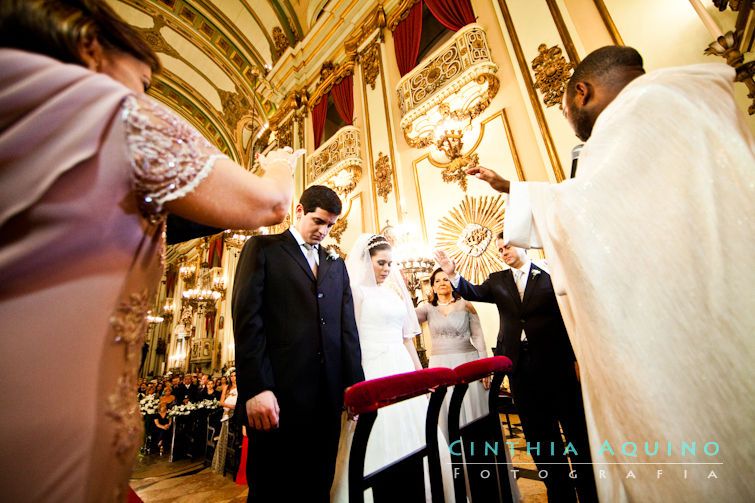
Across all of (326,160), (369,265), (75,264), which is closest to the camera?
(75,264)

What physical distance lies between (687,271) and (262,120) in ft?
38.2

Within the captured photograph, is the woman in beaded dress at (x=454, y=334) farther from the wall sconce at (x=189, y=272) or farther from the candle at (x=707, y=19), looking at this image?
the wall sconce at (x=189, y=272)

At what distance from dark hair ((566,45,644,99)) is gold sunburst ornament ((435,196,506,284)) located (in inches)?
115

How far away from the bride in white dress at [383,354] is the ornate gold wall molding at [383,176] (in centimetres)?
323

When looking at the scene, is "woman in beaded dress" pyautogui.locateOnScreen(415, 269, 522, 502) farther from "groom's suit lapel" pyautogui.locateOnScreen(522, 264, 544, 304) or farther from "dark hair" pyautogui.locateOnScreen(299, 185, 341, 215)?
"dark hair" pyautogui.locateOnScreen(299, 185, 341, 215)

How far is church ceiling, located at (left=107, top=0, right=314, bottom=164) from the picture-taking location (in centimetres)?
884

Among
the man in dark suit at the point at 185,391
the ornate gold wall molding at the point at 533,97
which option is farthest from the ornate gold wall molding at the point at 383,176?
the man in dark suit at the point at 185,391

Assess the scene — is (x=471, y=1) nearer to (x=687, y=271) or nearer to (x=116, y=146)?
(x=687, y=271)

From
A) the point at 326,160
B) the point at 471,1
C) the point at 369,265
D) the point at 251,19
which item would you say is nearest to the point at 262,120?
the point at 251,19

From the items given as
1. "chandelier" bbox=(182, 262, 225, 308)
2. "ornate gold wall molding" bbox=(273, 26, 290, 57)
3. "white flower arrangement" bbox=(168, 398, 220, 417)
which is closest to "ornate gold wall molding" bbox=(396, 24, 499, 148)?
"ornate gold wall molding" bbox=(273, 26, 290, 57)

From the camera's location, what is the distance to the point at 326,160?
7156 millimetres

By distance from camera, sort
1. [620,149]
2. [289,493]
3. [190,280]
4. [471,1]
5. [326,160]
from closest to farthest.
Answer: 1. [620,149]
2. [289,493]
3. [471,1]
4. [326,160]
5. [190,280]

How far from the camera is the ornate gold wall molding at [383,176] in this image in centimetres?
580

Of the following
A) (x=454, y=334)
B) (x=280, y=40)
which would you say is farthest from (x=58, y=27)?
Answer: (x=280, y=40)
